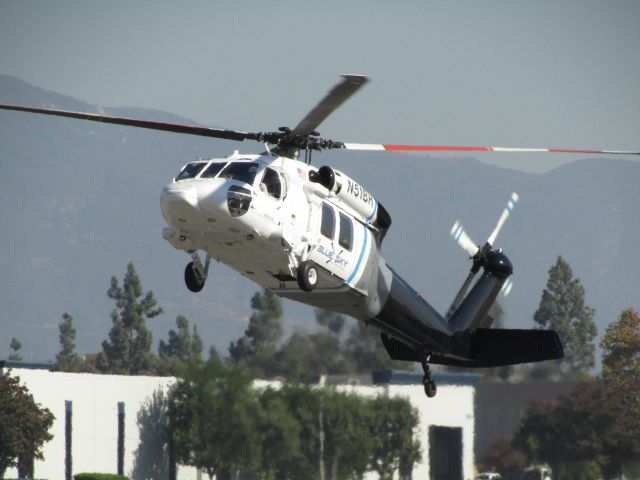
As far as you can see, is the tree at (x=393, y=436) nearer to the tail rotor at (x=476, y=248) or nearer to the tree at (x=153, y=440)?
the tree at (x=153, y=440)

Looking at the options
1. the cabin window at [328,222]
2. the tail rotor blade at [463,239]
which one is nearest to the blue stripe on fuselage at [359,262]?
the cabin window at [328,222]

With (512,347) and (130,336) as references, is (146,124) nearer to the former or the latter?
(512,347)

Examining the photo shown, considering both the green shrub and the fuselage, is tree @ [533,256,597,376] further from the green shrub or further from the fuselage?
the fuselage

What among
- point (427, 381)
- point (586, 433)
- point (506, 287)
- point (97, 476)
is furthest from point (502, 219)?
point (586, 433)

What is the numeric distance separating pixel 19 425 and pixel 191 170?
122 ft

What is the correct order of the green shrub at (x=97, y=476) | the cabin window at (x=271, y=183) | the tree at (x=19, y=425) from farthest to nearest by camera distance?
the green shrub at (x=97, y=476) < the tree at (x=19, y=425) < the cabin window at (x=271, y=183)

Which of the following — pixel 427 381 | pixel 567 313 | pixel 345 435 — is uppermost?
pixel 567 313

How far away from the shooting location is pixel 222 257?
97.9 ft

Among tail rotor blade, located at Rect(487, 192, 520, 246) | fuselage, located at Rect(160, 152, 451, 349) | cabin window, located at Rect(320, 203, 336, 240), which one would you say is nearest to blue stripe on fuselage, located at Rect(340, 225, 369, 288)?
fuselage, located at Rect(160, 152, 451, 349)

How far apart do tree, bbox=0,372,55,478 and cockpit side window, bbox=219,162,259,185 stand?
3680 centimetres

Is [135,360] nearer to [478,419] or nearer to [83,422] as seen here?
[478,419]

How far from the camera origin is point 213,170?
95.1ft

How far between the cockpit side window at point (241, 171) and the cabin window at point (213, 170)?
14 cm

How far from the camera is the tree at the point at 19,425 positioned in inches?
2432
